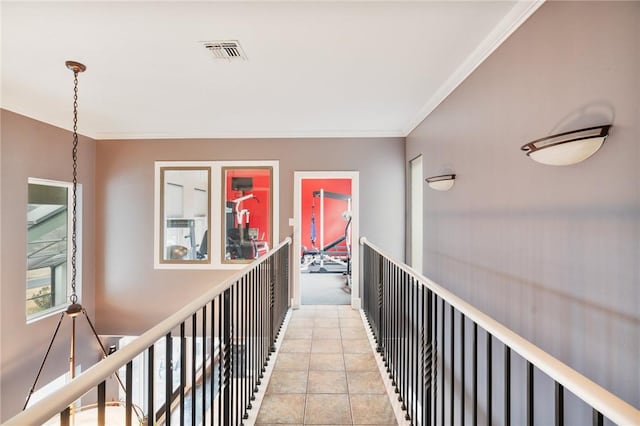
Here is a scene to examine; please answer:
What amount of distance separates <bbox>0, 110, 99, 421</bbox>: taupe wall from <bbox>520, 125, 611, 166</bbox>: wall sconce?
16.2ft

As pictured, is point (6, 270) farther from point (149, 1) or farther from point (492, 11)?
point (492, 11)

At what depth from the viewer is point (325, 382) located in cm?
243

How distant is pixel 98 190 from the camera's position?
462 cm

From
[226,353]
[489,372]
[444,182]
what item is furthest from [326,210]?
[489,372]

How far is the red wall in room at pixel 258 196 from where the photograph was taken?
458cm

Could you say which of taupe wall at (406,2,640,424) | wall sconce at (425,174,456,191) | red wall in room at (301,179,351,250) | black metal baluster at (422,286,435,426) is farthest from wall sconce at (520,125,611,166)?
red wall in room at (301,179,351,250)

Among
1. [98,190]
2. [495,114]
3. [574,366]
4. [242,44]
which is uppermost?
[242,44]

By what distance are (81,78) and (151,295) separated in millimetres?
3125

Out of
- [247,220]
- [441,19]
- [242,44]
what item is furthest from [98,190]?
[441,19]

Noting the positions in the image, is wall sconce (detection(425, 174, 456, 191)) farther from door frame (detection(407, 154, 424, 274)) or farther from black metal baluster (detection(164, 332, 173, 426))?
black metal baluster (detection(164, 332, 173, 426))

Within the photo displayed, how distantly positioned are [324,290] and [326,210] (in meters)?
3.36

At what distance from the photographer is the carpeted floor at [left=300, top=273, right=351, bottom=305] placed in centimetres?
484

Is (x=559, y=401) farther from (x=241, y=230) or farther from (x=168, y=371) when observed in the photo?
(x=241, y=230)

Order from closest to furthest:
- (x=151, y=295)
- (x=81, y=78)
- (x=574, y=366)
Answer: (x=574, y=366)
(x=81, y=78)
(x=151, y=295)
